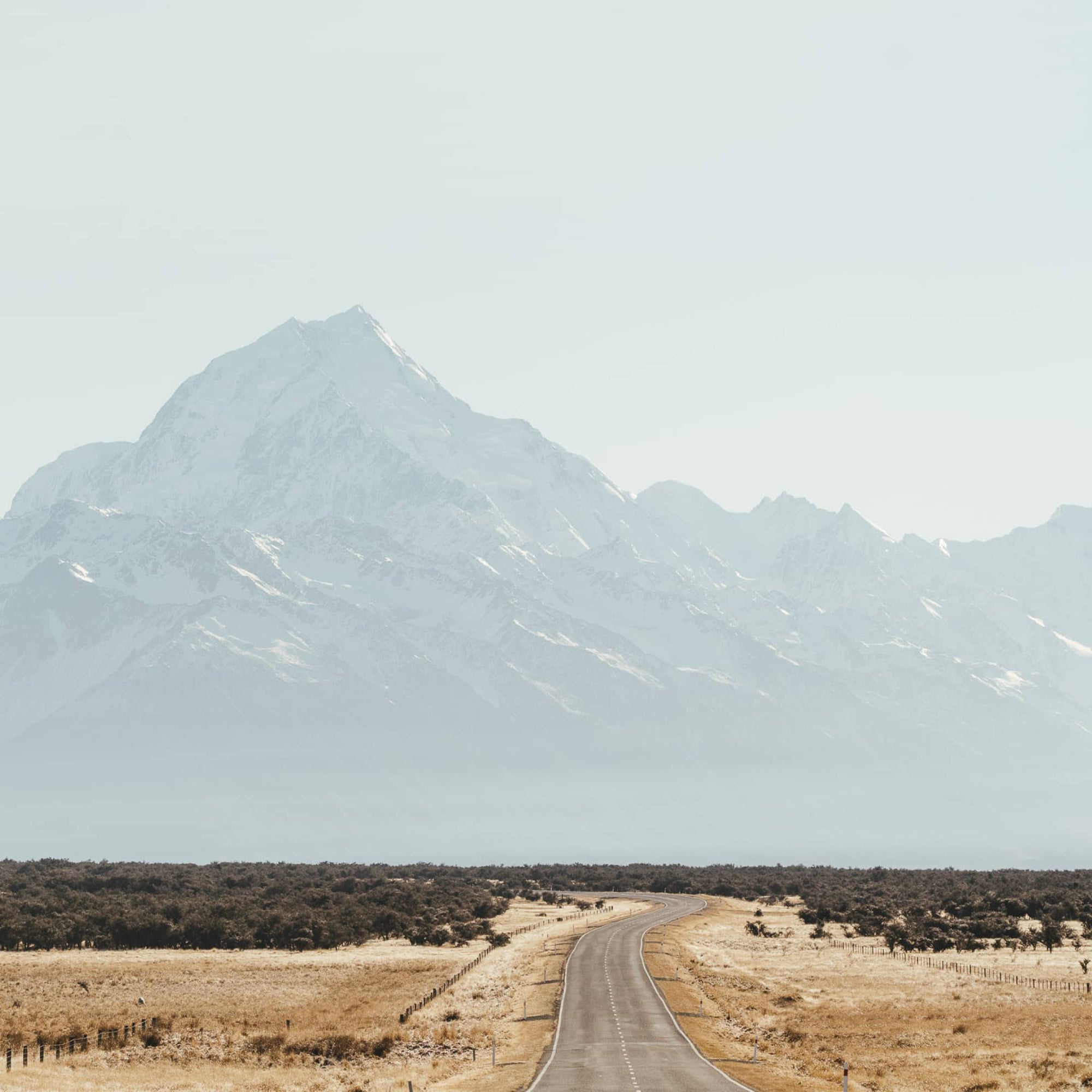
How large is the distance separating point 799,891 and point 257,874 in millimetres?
53417

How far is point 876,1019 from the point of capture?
6200 cm

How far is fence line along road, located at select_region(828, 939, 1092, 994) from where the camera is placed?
226ft

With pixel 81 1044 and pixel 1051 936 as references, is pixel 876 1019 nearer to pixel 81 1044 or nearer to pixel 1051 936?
pixel 1051 936

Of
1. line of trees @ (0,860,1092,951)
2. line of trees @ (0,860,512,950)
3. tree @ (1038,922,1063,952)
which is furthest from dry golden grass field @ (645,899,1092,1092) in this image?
line of trees @ (0,860,512,950)

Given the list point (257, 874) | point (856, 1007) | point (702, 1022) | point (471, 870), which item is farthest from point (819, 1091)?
point (471, 870)

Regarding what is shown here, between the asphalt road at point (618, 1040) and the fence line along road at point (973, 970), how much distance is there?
14425 mm

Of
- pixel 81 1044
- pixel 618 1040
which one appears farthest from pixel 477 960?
pixel 81 1044

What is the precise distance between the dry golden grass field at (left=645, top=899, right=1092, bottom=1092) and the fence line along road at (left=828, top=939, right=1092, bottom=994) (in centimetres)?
88

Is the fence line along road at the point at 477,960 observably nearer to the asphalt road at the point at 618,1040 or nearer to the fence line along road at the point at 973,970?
the asphalt road at the point at 618,1040

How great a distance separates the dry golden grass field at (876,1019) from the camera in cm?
5003

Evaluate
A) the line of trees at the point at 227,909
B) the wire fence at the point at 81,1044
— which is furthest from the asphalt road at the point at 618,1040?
the line of trees at the point at 227,909

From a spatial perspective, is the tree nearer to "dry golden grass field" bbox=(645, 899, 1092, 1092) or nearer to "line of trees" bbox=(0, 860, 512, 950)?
"dry golden grass field" bbox=(645, 899, 1092, 1092)

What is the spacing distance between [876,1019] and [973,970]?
16.2 meters

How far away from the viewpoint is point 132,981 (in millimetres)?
72000
